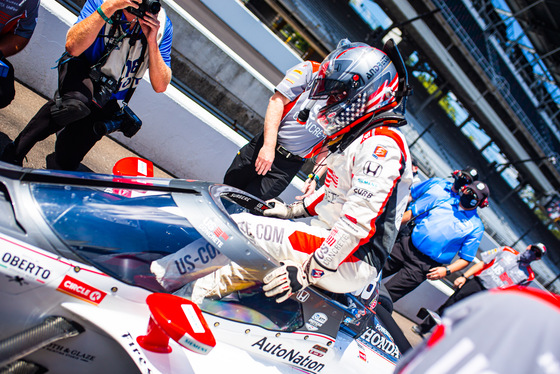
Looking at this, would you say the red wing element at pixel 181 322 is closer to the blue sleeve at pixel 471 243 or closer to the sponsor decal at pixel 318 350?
the sponsor decal at pixel 318 350

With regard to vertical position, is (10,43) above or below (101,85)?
below

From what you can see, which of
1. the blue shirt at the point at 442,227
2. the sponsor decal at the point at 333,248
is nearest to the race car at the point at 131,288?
the sponsor decal at the point at 333,248

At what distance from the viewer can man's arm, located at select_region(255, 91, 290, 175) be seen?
3.42 m

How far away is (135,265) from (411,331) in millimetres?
5211

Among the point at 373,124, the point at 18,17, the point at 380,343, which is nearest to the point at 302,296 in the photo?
the point at 380,343

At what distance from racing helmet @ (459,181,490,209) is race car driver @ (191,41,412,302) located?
2543 millimetres

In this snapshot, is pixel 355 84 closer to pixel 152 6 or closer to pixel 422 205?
pixel 152 6

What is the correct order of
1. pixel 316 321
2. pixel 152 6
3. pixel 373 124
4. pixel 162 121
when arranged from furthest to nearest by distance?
pixel 162 121 < pixel 152 6 < pixel 373 124 < pixel 316 321

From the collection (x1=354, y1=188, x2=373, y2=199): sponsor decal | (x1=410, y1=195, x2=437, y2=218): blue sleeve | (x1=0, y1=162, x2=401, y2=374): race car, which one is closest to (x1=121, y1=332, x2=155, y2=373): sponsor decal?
(x1=0, y1=162, x2=401, y2=374): race car

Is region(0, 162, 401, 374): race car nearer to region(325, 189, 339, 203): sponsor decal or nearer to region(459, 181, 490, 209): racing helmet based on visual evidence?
region(325, 189, 339, 203): sponsor decal

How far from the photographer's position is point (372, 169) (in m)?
2.35

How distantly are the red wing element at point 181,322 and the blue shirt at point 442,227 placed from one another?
3959 mm

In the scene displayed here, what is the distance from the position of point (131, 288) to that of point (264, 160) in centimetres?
176

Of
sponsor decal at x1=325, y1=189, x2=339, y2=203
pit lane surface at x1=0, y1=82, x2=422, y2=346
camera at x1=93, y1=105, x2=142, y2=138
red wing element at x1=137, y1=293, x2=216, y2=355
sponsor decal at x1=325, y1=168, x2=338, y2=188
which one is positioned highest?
sponsor decal at x1=325, y1=168, x2=338, y2=188
